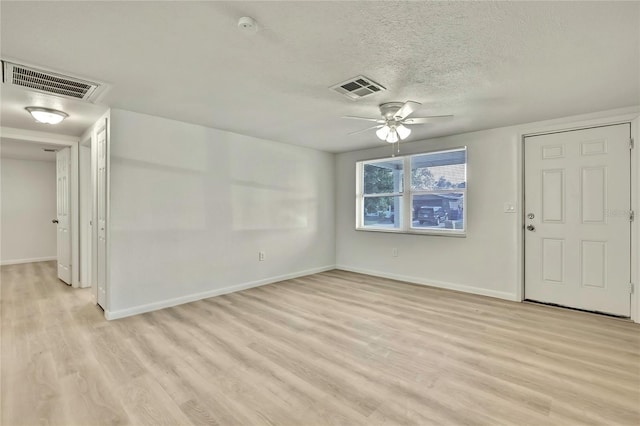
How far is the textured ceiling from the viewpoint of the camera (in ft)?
5.58

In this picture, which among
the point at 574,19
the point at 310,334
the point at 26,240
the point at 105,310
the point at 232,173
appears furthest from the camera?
the point at 26,240

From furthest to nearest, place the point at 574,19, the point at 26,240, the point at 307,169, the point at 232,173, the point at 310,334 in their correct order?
the point at 26,240, the point at 307,169, the point at 232,173, the point at 310,334, the point at 574,19

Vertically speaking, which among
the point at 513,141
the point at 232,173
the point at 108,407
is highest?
the point at 513,141

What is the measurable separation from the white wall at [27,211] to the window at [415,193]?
7.09m

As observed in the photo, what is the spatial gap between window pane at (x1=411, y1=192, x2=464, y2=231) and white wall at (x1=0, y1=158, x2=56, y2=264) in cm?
805

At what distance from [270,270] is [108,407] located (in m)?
3.14

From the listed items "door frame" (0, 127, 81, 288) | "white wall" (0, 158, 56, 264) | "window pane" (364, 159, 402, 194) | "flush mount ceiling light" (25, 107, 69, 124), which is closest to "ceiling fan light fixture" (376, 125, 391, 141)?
"window pane" (364, 159, 402, 194)

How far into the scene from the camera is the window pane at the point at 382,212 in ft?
17.4

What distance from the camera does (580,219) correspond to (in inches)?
143

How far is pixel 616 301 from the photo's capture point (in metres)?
3.44

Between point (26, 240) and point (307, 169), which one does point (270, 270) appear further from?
point (26, 240)

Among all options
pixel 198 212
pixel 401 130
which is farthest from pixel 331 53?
pixel 198 212

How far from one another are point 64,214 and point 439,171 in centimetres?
606

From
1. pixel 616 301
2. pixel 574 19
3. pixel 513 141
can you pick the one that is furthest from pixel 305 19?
pixel 616 301
